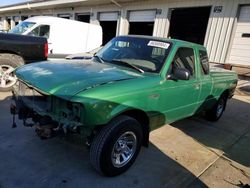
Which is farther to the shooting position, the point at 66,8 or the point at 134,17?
the point at 66,8

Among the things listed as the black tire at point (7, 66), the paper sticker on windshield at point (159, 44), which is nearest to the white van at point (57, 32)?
the black tire at point (7, 66)

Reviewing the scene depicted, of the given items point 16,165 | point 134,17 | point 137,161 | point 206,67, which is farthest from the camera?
point 134,17

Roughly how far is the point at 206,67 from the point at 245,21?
7.01 metres

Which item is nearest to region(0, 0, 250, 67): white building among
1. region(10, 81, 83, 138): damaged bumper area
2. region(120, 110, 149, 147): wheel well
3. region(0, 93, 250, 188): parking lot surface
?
region(0, 93, 250, 188): parking lot surface

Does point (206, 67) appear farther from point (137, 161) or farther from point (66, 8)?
point (66, 8)

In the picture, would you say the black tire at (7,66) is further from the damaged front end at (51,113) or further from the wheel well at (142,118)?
the wheel well at (142,118)

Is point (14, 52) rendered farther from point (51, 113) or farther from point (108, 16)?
point (108, 16)

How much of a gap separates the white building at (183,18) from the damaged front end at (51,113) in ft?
32.3

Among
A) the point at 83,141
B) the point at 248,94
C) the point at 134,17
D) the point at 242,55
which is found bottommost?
the point at 248,94

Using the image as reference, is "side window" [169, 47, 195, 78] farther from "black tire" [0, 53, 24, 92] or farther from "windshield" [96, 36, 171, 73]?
"black tire" [0, 53, 24, 92]

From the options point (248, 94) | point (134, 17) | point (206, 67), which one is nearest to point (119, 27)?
point (134, 17)

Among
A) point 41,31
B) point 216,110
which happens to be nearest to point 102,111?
point 216,110

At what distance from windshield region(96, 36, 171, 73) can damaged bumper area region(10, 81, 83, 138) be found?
135 centimetres

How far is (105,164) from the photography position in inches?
116
